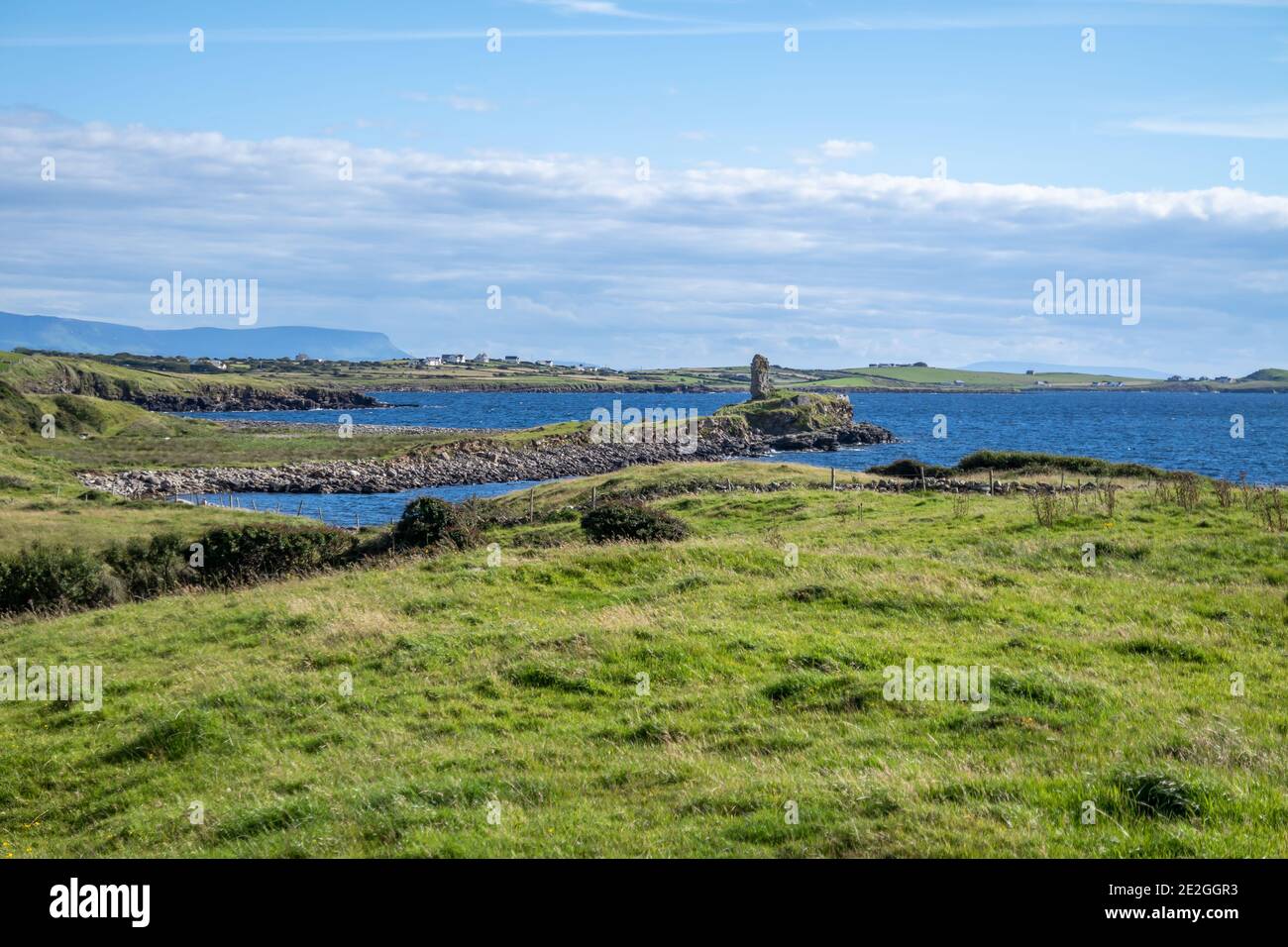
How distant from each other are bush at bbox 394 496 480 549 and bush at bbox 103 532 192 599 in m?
7.83

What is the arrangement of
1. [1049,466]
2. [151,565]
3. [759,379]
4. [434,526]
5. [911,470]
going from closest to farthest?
[151,565] < [434,526] < [1049,466] < [911,470] < [759,379]

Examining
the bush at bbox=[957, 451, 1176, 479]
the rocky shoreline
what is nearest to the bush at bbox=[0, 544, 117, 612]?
the bush at bbox=[957, 451, 1176, 479]

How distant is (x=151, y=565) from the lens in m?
38.3

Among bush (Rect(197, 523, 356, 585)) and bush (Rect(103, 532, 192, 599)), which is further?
bush (Rect(197, 523, 356, 585))

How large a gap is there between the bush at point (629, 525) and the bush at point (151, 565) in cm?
1432

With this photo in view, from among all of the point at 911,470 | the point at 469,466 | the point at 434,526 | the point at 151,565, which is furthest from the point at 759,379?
the point at 151,565

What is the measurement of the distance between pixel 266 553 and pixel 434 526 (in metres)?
6.25

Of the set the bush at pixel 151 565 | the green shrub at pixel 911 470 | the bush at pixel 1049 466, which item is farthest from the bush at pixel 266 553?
the bush at pixel 1049 466

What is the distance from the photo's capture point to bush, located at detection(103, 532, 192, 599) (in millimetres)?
36812

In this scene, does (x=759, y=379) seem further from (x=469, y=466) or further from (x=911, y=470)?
(x=911, y=470)

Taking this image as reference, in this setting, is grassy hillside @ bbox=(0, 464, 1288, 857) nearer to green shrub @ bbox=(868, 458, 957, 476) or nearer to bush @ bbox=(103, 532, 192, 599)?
bush @ bbox=(103, 532, 192, 599)

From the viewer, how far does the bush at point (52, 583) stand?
34031 millimetres
